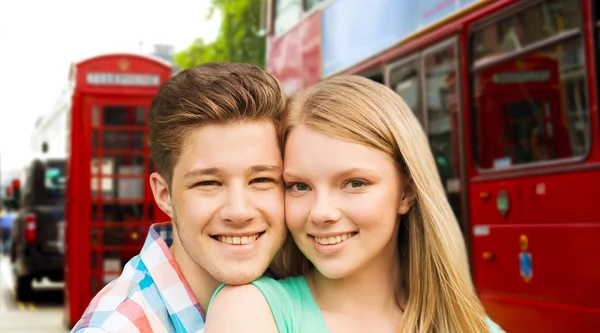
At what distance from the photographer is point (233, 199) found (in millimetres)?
2150

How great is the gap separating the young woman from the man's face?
43 millimetres

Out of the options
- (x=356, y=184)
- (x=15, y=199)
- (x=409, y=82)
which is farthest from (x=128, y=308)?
(x=15, y=199)

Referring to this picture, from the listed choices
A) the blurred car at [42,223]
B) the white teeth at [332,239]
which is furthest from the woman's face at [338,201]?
the blurred car at [42,223]

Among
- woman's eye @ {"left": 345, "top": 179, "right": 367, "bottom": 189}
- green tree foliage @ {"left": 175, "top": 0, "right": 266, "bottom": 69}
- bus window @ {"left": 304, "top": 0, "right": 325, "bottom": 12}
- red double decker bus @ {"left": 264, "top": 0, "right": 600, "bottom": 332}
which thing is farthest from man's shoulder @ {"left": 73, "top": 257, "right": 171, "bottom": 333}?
green tree foliage @ {"left": 175, "top": 0, "right": 266, "bottom": 69}

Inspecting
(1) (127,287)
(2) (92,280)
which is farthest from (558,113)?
(2) (92,280)

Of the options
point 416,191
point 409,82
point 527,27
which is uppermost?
point 527,27

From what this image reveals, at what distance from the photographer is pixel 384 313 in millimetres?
2236

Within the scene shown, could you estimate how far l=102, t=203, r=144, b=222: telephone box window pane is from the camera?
366 inches

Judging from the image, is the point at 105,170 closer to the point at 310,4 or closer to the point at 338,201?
the point at 310,4

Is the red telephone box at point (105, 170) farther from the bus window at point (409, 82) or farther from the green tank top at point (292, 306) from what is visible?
the green tank top at point (292, 306)

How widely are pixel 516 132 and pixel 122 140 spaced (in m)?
4.98

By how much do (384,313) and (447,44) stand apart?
3869mm

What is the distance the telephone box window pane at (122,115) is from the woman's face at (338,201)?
727 centimetres

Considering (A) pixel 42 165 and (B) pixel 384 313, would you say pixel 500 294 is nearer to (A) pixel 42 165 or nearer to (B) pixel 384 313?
(B) pixel 384 313
